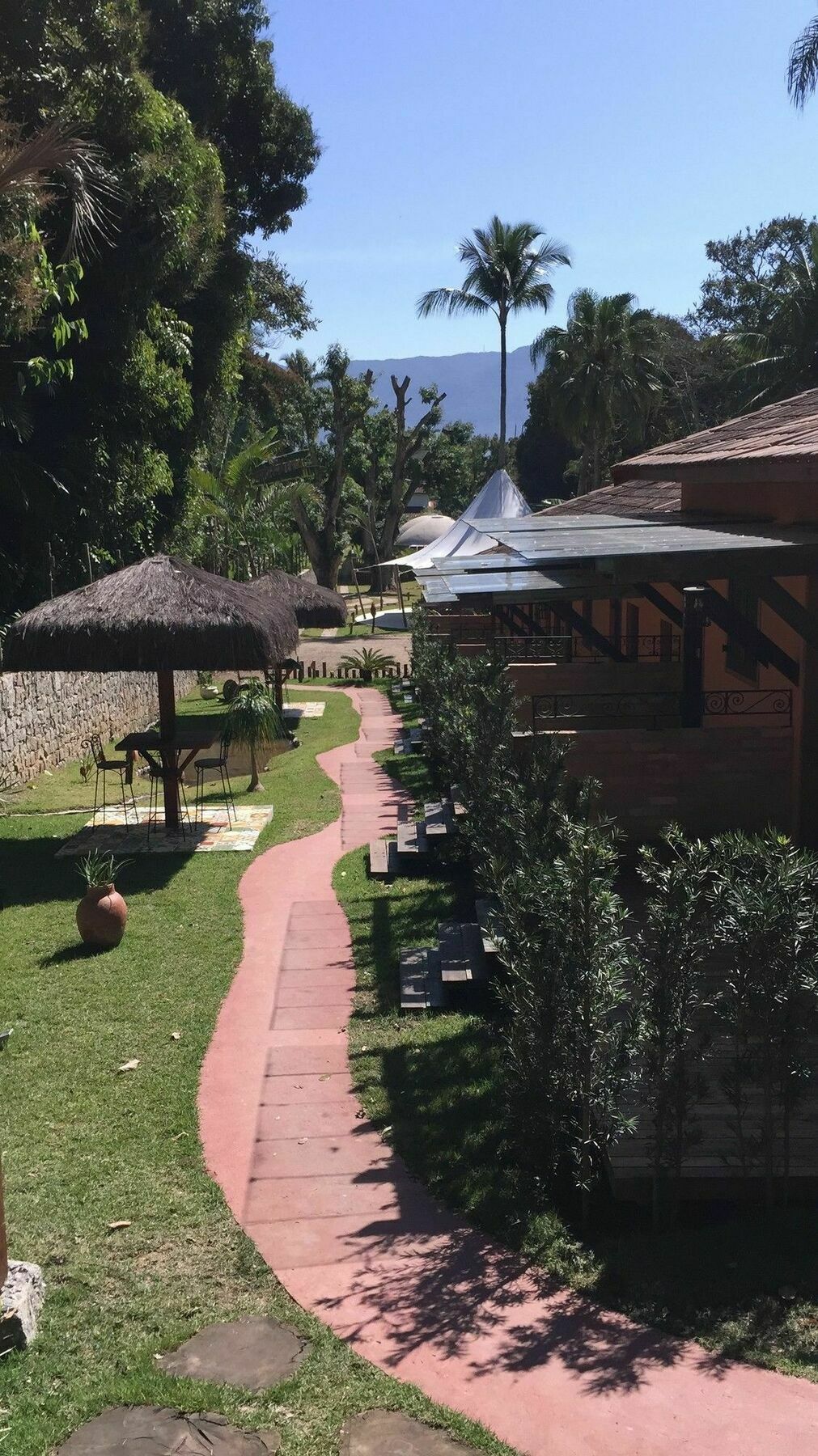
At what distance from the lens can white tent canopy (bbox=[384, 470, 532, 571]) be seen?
26641 mm

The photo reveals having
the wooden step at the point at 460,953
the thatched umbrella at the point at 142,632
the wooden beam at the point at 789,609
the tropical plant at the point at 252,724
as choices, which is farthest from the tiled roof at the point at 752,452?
the tropical plant at the point at 252,724

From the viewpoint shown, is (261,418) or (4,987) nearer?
(4,987)

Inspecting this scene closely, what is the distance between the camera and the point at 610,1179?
5180 mm

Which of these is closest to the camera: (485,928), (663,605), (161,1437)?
(161,1437)

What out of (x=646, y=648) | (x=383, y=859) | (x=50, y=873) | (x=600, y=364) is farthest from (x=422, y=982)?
(x=600, y=364)

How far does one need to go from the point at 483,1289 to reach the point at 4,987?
4.59 m

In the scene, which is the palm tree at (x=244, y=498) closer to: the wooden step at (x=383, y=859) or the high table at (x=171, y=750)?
the high table at (x=171, y=750)

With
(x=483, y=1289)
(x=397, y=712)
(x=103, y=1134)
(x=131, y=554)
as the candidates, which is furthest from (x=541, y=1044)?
(x=397, y=712)

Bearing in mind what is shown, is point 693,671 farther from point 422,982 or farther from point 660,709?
point 422,982

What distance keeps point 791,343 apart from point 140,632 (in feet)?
80.3

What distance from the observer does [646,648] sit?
17.4 metres

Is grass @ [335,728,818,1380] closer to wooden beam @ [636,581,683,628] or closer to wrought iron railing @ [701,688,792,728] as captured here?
wrought iron railing @ [701,688,792,728]

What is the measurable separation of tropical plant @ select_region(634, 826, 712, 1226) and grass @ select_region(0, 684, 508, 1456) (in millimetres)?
1542

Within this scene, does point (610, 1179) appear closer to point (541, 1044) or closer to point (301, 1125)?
point (541, 1044)
